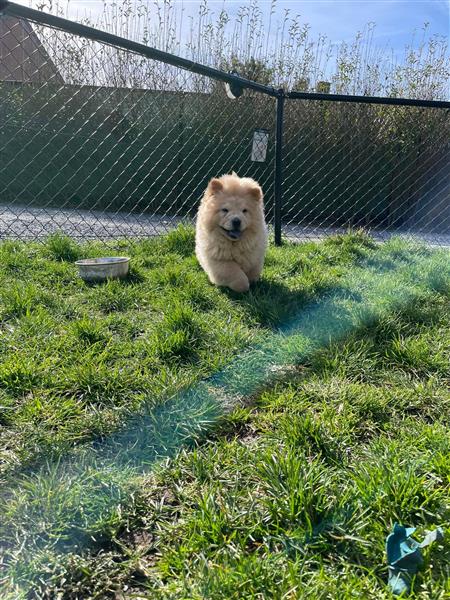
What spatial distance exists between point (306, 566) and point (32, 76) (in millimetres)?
7806

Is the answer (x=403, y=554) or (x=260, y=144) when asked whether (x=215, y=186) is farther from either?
(x=403, y=554)

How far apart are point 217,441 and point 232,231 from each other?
1917 mm

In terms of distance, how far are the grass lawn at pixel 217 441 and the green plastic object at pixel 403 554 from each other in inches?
1.4

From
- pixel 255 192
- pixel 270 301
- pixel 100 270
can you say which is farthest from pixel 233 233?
pixel 100 270

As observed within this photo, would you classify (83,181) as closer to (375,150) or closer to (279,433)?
(375,150)

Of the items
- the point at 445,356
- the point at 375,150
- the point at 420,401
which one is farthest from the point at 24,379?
the point at 375,150

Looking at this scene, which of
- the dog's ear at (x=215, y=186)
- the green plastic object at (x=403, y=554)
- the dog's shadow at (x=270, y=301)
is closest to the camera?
the green plastic object at (x=403, y=554)

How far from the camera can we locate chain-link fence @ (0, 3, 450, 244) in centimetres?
703

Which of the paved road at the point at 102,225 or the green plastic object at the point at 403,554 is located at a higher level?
the green plastic object at the point at 403,554

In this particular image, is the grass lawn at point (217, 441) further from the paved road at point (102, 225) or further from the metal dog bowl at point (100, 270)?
the paved road at point (102, 225)

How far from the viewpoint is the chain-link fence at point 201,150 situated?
703cm

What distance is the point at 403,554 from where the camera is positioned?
1.04 m

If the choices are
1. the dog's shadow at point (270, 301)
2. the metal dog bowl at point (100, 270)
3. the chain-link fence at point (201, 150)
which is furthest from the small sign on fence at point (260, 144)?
the chain-link fence at point (201, 150)

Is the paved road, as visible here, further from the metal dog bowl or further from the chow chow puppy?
the chow chow puppy
